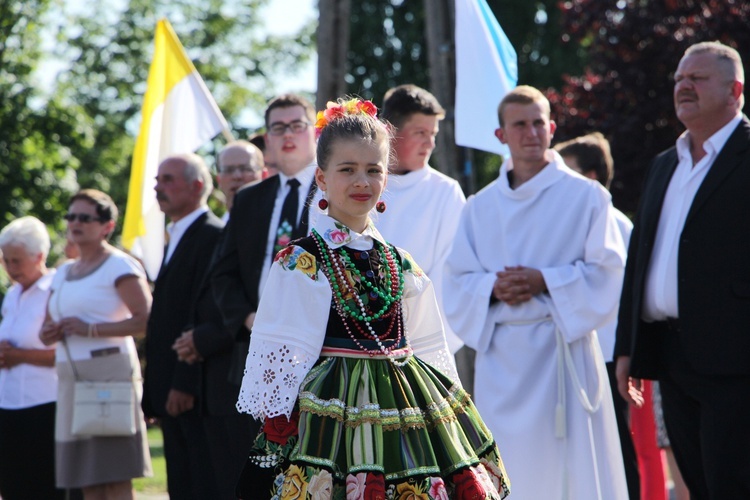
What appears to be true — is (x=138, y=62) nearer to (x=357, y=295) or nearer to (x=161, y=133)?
(x=161, y=133)

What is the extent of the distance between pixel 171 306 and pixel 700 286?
3.11 m

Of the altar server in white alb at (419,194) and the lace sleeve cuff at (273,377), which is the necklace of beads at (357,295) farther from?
the altar server in white alb at (419,194)

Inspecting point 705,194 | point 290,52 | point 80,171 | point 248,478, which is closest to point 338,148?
point 248,478

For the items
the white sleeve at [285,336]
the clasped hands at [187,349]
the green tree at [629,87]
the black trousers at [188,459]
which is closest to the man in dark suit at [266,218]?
the clasped hands at [187,349]

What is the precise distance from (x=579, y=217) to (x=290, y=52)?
32.6 meters

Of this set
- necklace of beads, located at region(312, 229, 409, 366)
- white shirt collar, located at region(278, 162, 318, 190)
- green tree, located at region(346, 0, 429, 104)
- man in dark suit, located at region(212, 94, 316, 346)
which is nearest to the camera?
necklace of beads, located at region(312, 229, 409, 366)

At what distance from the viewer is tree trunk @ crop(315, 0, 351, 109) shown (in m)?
9.58

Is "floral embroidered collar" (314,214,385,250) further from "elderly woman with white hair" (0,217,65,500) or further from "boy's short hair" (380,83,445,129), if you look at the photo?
"elderly woman with white hair" (0,217,65,500)

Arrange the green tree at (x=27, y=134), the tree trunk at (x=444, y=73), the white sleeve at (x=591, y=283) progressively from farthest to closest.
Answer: the green tree at (x=27, y=134), the tree trunk at (x=444, y=73), the white sleeve at (x=591, y=283)

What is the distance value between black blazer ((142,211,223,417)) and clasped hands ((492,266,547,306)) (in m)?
1.88

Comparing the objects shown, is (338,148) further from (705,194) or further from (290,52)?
(290,52)

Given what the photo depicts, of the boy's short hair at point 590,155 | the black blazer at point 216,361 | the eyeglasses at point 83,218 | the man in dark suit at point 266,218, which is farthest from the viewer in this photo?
the eyeglasses at point 83,218

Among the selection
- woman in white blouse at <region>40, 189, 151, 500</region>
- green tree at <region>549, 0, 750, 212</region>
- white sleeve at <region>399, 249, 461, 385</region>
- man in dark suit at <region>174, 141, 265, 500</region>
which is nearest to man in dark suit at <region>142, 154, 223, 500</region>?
man in dark suit at <region>174, 141, 265, 500</region>

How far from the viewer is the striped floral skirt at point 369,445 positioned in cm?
386
